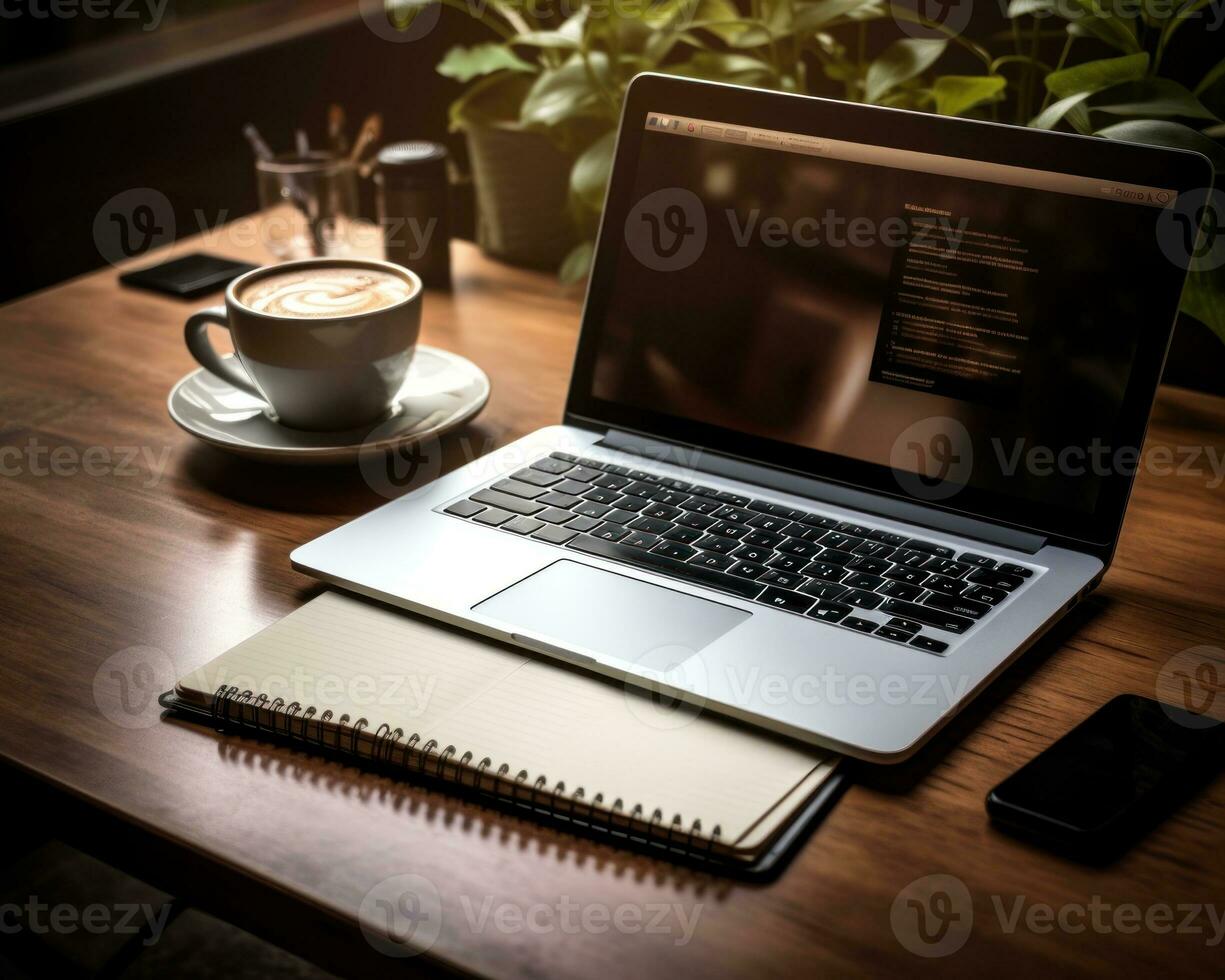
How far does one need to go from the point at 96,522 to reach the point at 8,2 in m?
1.42

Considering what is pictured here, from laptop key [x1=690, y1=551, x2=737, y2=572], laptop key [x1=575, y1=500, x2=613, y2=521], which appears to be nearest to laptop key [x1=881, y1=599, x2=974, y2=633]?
laptop key [x1=690, y1=551, x2=737, y2=572]

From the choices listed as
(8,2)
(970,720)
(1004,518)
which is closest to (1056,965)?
(970,720)

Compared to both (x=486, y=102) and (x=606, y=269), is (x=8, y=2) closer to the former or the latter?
(x=486, y=102)

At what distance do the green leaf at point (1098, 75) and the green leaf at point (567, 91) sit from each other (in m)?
0.47

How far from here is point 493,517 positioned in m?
0.84

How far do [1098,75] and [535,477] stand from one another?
537 mm

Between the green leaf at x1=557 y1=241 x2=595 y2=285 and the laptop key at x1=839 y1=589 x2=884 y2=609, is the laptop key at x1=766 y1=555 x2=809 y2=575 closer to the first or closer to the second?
the laptop key at x1=839 y1=589 x2=884 y2=609

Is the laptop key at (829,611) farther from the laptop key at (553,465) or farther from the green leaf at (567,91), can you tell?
the green leaf at (567,91)

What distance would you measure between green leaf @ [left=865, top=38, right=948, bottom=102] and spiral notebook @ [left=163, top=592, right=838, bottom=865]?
66 centimetres

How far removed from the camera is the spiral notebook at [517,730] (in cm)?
58

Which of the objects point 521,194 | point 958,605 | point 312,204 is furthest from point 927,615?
point 312,204

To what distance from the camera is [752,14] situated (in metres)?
1.37

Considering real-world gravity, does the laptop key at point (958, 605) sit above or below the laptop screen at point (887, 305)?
below

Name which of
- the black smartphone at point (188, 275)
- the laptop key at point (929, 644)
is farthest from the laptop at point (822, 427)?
the black smartphone at point (188, 275)
